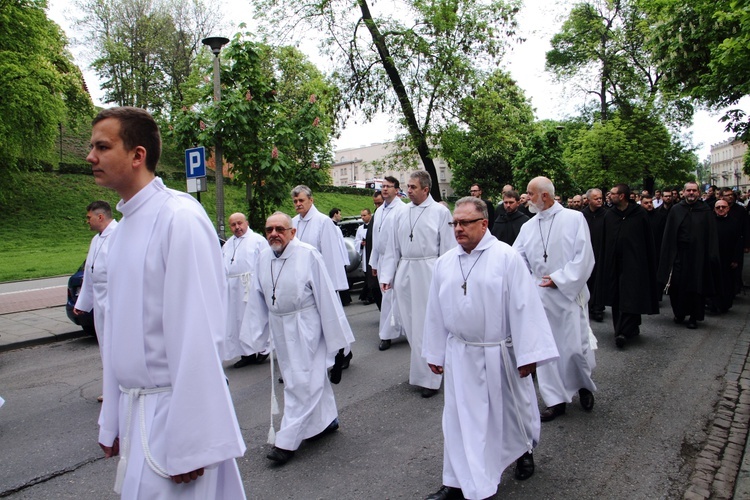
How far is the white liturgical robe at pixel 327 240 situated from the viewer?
7340mm

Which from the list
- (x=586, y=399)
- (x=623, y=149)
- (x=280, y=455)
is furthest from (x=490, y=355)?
(x=623, y=149)

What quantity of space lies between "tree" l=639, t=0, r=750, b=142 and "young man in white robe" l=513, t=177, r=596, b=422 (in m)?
6.67

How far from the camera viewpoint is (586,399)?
5.43 m

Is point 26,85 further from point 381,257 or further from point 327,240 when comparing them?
point 327,240

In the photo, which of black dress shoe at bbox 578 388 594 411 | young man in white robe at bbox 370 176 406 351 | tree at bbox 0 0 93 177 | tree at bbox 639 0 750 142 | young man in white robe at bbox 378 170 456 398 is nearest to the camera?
black dress shoe at bbox 578 388 594 411

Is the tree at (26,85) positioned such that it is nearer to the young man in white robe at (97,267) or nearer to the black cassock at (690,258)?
the young man in white robe at (97,267)

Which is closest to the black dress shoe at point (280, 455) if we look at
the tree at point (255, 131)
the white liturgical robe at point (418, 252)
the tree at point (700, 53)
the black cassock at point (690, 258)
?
the white liturgical robe at point (418, 252)

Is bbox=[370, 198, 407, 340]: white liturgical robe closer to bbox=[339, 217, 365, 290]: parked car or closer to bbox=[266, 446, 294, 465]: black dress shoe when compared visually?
bbox=[266, 446, 294, 465]: black dress shoe

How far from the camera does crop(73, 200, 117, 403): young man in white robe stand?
5898 mm

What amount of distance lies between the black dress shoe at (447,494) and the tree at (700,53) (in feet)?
31.0

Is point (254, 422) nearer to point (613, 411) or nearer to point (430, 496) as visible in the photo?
point (430, 496)

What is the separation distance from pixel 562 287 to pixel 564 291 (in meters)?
0.05

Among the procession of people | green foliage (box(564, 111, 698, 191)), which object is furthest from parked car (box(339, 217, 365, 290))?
green foliage (box(564, 111, 698, 191))

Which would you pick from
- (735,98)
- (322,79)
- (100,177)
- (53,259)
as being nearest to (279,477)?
(100,177)
